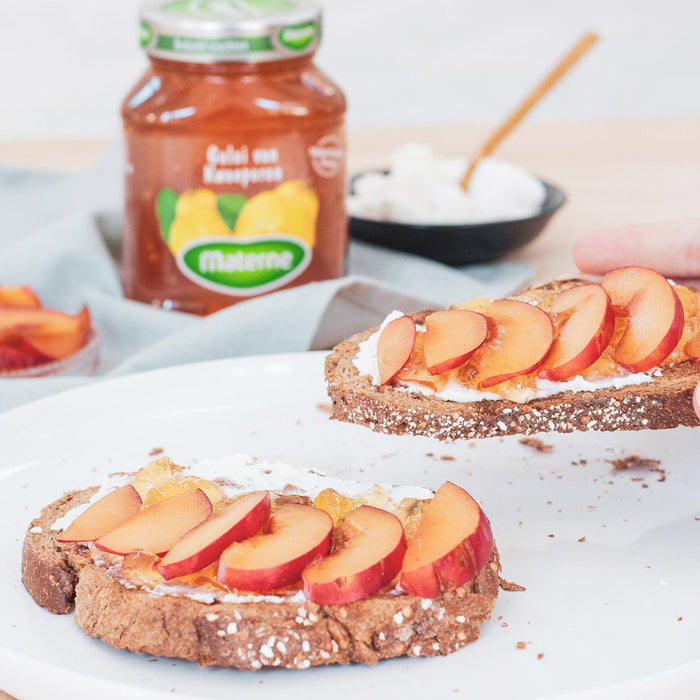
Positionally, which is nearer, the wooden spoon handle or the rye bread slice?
the rye bread slice

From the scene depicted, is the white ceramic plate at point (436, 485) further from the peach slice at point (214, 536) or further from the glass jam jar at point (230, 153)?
the glass jam jar at point (230, 153)

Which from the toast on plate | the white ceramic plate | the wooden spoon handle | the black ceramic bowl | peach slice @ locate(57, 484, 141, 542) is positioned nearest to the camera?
the white ceramic plate

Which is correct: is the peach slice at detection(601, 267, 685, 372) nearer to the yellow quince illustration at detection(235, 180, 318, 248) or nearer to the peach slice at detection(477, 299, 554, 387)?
the peach slice at detection(477, 299, 554, 387)

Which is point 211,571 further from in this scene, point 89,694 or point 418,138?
point 418,138

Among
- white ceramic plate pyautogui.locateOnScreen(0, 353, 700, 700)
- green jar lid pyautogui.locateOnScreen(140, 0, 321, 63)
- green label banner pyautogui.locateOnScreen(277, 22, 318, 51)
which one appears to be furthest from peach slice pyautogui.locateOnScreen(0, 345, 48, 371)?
green label banner pyautogui.locateOnScreen(277, 22, 318, 51)

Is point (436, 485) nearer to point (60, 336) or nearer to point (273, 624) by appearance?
point (273, 624)

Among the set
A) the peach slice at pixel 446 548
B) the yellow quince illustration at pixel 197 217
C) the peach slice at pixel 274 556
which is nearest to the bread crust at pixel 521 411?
the peach slice at pixel 446 548

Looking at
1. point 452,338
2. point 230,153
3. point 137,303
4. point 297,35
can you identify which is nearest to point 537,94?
point 297,35
